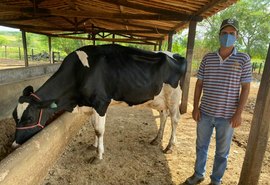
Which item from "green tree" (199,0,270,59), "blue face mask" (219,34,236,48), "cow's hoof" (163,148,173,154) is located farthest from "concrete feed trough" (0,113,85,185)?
"green tree" (199,0,270,59)

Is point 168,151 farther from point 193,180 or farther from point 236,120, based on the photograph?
point 236,120

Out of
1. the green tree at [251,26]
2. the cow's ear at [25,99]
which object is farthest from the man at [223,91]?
the green tree at [251,26]

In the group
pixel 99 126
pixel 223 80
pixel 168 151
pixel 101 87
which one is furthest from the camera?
pixel 168 151

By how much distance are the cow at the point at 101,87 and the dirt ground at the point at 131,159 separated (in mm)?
252

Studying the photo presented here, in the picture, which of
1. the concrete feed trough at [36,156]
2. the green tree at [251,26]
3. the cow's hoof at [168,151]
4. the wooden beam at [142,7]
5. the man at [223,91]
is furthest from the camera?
the green tree at [251,26]

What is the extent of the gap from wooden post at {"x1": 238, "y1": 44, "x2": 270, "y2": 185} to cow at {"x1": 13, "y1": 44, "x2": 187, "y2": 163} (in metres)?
1.53

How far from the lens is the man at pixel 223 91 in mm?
2193

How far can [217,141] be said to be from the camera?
2.46 m

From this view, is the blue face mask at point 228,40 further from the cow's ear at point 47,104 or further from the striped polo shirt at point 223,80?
the cow's ear at point 47,104

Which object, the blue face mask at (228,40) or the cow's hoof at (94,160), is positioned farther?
the cow's hoof at (94,160)

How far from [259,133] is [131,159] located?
1.87 m

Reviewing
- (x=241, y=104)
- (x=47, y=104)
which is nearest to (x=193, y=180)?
(x=241, y=104)

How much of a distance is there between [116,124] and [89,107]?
176 centimetres

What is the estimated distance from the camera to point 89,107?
3.19m
